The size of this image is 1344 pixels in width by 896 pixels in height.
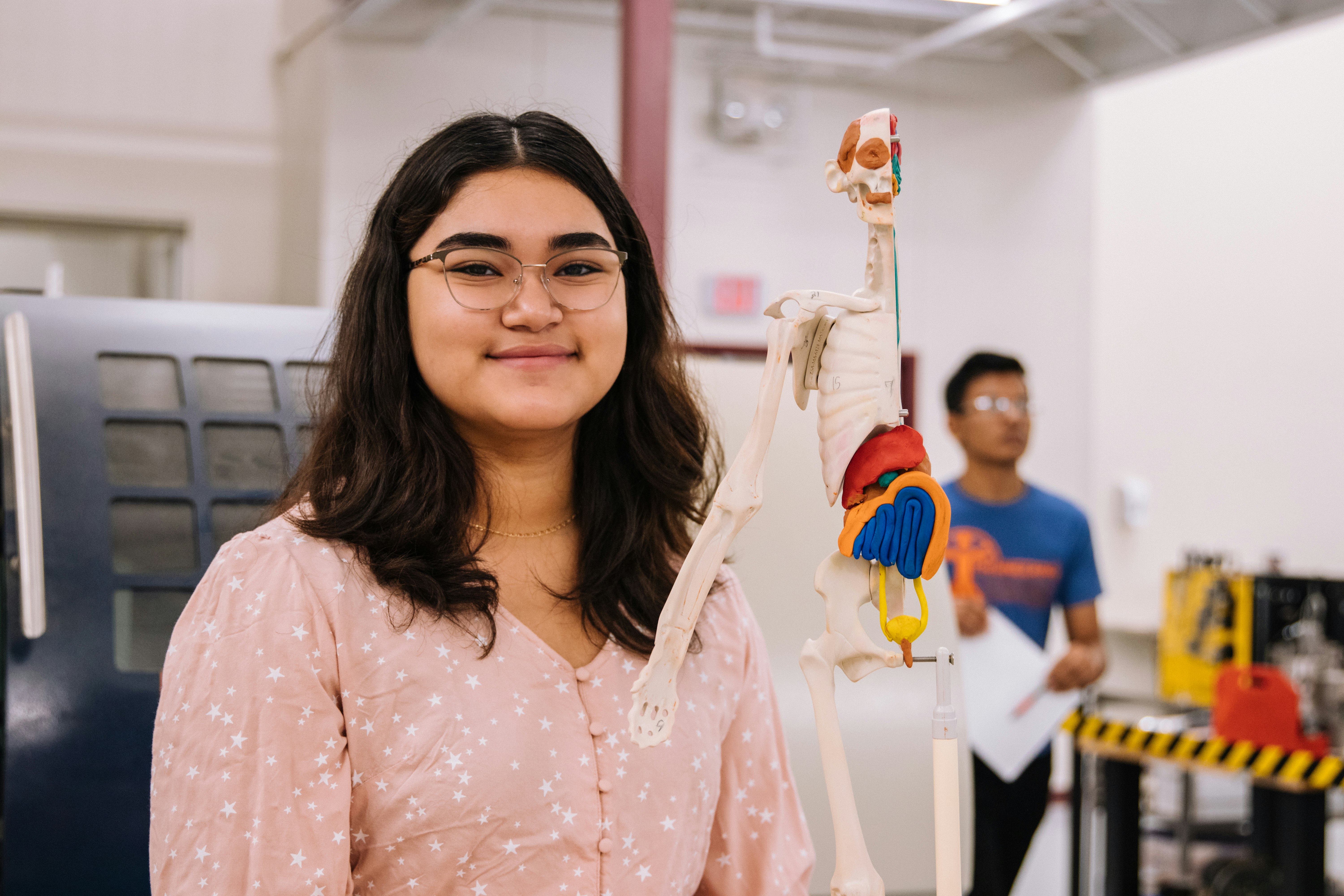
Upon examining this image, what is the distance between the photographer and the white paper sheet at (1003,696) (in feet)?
9.04

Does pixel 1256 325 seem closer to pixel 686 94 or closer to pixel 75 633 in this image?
pixel 686 94

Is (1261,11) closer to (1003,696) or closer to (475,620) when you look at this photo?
(1003,696)

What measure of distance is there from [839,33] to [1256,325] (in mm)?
2266

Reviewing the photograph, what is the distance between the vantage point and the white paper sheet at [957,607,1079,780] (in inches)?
108

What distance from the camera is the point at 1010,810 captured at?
2.87m

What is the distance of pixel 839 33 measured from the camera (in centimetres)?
502

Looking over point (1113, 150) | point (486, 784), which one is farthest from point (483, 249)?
point (1113, 150)

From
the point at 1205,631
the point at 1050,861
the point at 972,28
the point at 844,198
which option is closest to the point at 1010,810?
the point at 1205,631

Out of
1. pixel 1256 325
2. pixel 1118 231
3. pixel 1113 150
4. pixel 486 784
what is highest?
pixel 1113 150

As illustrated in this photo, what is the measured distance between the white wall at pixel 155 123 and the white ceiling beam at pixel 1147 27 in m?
3.52

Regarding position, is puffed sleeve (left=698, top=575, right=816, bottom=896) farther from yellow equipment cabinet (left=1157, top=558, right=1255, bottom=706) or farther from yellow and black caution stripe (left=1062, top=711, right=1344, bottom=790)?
yellow equipment cabinet (left=1157, top=558, right=1255, bottom=706)

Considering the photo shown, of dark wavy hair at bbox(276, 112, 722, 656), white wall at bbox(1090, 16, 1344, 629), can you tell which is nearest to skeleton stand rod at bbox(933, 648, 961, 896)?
dark wavy hair at bbox(276, 112, 722, 656)

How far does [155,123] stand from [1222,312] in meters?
4.72

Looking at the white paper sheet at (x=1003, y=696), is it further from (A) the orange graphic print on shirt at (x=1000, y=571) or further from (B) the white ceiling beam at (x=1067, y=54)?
(B) the white ceiling beam at (x=1067, y=54)
